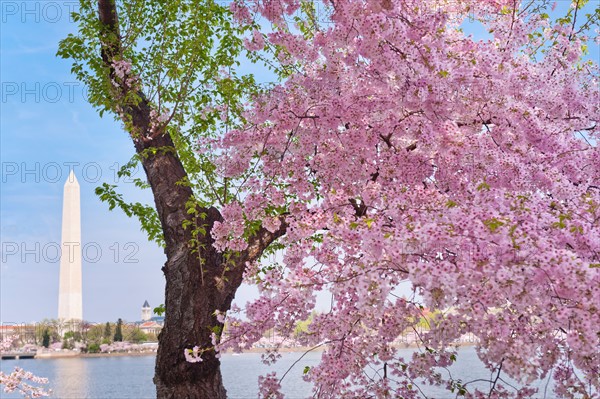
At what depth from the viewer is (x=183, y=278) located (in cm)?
740

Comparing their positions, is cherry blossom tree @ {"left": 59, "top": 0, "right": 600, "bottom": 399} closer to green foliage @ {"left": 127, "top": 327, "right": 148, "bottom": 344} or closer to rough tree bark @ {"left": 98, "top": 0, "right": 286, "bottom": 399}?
rough tree bark @ {"left": 98, "top": 0, "right": 286, "bottom": 399}

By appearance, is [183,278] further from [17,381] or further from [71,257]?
[71,257]

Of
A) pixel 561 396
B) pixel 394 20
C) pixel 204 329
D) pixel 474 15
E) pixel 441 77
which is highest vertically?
pixel 474 15

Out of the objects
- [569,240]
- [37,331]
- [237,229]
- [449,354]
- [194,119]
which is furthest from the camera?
[37,331]

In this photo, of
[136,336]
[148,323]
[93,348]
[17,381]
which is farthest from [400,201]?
[148,323]

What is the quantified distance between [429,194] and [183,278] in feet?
11.1

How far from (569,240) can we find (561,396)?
69.3 inches

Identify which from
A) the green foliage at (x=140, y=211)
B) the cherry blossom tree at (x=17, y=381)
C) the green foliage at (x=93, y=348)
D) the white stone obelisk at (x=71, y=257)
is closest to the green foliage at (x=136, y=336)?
the green foliage at (x=93, y=348)

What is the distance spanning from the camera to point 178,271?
7.50 metres

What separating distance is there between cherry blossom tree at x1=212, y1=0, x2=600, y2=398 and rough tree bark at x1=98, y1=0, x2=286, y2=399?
1.28 meters

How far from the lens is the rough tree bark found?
7.07 metres

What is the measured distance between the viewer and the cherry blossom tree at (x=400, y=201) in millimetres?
3762

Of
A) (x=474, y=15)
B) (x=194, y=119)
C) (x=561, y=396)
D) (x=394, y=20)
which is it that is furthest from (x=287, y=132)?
(x=561, y=396)

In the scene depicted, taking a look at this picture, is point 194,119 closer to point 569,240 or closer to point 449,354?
point 449,354
